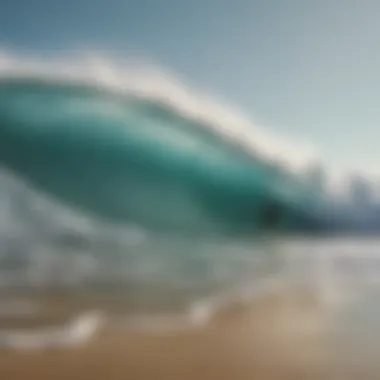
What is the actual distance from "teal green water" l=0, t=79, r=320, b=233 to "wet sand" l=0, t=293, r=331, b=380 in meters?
0.17

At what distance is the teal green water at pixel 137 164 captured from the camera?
1.10m

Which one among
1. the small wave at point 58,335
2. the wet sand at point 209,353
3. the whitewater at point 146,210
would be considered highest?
the whitewater at point 146,210

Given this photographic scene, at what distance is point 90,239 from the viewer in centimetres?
110

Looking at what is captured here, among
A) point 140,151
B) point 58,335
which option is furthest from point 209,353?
point 140,151

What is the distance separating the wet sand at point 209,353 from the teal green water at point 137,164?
0.17 meters

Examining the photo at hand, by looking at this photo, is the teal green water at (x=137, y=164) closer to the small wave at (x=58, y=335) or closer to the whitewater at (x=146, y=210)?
the whitewater at (x=146, y=210)

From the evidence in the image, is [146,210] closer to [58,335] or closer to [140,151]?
[140,151]

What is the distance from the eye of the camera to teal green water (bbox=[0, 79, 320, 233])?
1101 millimetres

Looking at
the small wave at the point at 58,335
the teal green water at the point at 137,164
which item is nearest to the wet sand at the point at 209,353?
the small wave at the point at 58,335

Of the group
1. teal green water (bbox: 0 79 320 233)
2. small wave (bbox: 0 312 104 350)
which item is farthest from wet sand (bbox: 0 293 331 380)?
teal green water (bbox: 0 79 320 233)

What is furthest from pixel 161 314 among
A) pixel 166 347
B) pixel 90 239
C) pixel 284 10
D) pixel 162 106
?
pixel 284 10

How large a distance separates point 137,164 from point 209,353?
14.9 inches

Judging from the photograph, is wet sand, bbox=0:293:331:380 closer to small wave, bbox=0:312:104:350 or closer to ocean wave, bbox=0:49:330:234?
small wave, bbox=0:312:104:350

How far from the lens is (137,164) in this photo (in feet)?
3.66
